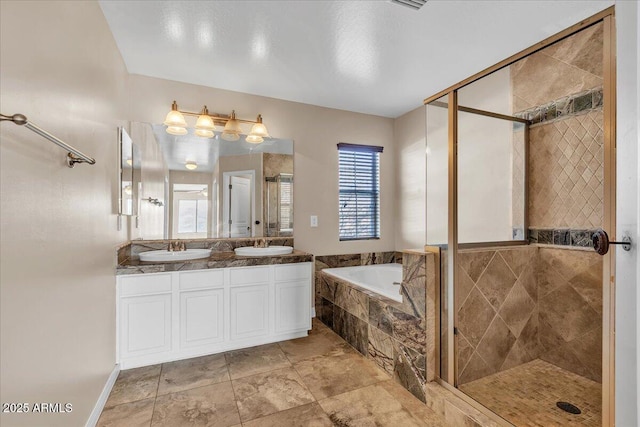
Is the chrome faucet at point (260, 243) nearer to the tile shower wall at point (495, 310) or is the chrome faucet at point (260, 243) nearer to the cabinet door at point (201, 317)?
the cabinet door at point (201, 317)

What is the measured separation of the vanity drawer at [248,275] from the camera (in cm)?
271

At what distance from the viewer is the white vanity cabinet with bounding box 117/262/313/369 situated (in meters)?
2.38

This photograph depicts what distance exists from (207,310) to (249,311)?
36 cm

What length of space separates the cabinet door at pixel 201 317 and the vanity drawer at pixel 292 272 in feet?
1.73

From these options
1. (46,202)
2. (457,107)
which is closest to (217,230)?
(46,202)

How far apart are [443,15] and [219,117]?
2.18 metres

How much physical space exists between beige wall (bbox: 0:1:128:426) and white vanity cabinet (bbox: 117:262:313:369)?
297 mm

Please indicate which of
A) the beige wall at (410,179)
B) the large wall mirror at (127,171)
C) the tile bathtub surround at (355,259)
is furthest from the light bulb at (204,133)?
the beige wall at (410,179)

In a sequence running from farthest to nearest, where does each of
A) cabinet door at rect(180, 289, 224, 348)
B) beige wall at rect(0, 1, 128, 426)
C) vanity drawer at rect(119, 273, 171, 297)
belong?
cabinet door at rect(180, 289, 224, 348) < vanity drawer at rect(119, 273, 171, 297) < beige wall at rect(0, 1, 128, 426)

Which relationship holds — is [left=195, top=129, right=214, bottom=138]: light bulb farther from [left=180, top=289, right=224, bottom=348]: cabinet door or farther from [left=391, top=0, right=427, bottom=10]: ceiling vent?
[left=391, top=0, right=427, bottom=10]: ceiling vent

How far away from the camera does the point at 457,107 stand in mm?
1991

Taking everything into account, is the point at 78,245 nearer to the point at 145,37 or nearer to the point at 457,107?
the point at 145,37

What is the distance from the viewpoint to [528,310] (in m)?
2.40

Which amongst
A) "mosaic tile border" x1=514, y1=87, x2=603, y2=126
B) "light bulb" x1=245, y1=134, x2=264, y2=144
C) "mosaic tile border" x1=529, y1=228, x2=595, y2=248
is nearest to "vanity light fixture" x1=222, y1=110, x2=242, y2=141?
"light bulb" x1=245, y1=134, x2=264, y2=144
